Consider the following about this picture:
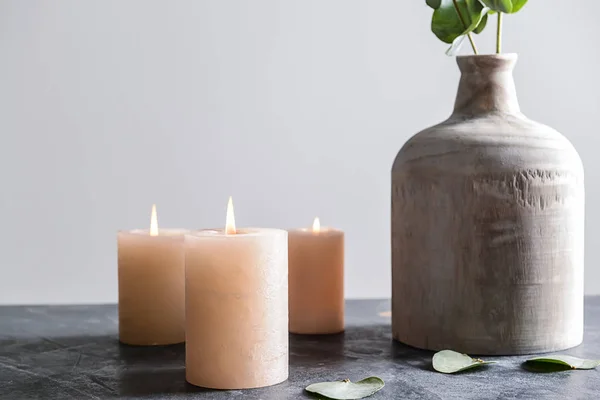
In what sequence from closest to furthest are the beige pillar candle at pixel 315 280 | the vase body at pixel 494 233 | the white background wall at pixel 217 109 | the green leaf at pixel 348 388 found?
the green leaf at pixel 348 388 → the vase body at pixel 494 233 → the beige pillar candle at pixel 315 280 → the white background wall at pixel 217 109

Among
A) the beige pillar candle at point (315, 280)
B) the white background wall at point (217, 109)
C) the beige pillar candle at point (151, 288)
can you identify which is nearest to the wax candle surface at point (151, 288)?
the beige pillar candle at point (151, 288)

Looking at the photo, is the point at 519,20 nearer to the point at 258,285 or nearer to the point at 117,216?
the point at 117,216

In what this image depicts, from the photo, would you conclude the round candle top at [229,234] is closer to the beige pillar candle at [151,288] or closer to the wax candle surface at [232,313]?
the wax candle surface at [232,313]

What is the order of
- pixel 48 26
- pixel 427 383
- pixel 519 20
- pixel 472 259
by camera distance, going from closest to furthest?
1. pixel 427 383
2. pixel 472 259
3. pixel 48 26
4. pixel 519 20

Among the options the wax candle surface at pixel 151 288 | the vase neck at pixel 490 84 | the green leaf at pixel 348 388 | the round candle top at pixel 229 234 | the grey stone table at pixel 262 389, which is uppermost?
the vase neck at pixel 490 84

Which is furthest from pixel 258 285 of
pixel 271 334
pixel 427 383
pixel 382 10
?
pixel 382 10

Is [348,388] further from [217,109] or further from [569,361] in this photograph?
[217,109]

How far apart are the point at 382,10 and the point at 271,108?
0.32 meters

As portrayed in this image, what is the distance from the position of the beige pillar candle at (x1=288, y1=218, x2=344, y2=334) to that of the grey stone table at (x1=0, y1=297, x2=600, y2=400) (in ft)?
0.07

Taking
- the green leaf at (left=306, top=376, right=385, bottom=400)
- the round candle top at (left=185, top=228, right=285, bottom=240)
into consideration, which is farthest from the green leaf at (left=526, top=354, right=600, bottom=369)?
the round candle top at (left=185, top=228, right=285, bottom=240)

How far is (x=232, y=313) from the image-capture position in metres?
0.66

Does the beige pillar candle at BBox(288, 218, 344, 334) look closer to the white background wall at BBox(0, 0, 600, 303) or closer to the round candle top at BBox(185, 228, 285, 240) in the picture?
the round candle top at BBox(185, 228, 285, 240)

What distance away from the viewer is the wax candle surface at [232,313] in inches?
25.8

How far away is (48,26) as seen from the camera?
162 centimetres
